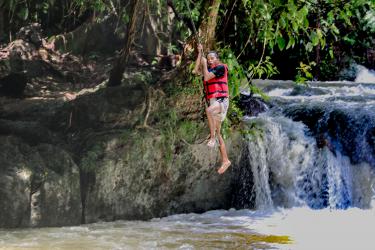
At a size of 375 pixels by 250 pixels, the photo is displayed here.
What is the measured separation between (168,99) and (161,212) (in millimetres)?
1649

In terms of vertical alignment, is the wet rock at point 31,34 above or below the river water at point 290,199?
above

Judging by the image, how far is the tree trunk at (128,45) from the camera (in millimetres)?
8453

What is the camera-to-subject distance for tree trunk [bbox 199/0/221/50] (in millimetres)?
7949

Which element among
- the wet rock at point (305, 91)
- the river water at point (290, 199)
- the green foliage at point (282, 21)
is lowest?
the river water at point (290, 199)

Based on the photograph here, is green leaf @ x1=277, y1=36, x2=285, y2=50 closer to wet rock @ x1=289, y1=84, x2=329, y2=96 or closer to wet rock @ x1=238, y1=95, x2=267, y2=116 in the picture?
wet rock @ x1=238, y1=95, x2=267, y2=116

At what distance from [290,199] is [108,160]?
11.0 ft

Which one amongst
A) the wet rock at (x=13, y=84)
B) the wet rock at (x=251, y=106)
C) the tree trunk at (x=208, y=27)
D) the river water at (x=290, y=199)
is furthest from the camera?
the wet rock at (x=251, y=106)

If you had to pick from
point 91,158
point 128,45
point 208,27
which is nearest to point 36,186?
point 91,158

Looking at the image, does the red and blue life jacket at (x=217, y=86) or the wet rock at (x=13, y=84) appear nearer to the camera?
the red and blue life jacket at (x=217, y=86)

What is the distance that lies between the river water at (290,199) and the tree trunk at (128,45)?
7.48ft

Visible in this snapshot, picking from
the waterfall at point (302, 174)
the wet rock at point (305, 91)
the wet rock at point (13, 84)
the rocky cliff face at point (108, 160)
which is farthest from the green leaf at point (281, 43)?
the wet rock at point (305, 91)

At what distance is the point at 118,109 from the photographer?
850 cm


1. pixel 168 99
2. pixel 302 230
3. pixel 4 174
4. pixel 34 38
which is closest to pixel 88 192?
pixel 4 174

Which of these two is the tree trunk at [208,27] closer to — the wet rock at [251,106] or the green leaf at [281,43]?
the green leaf at [281,43]
